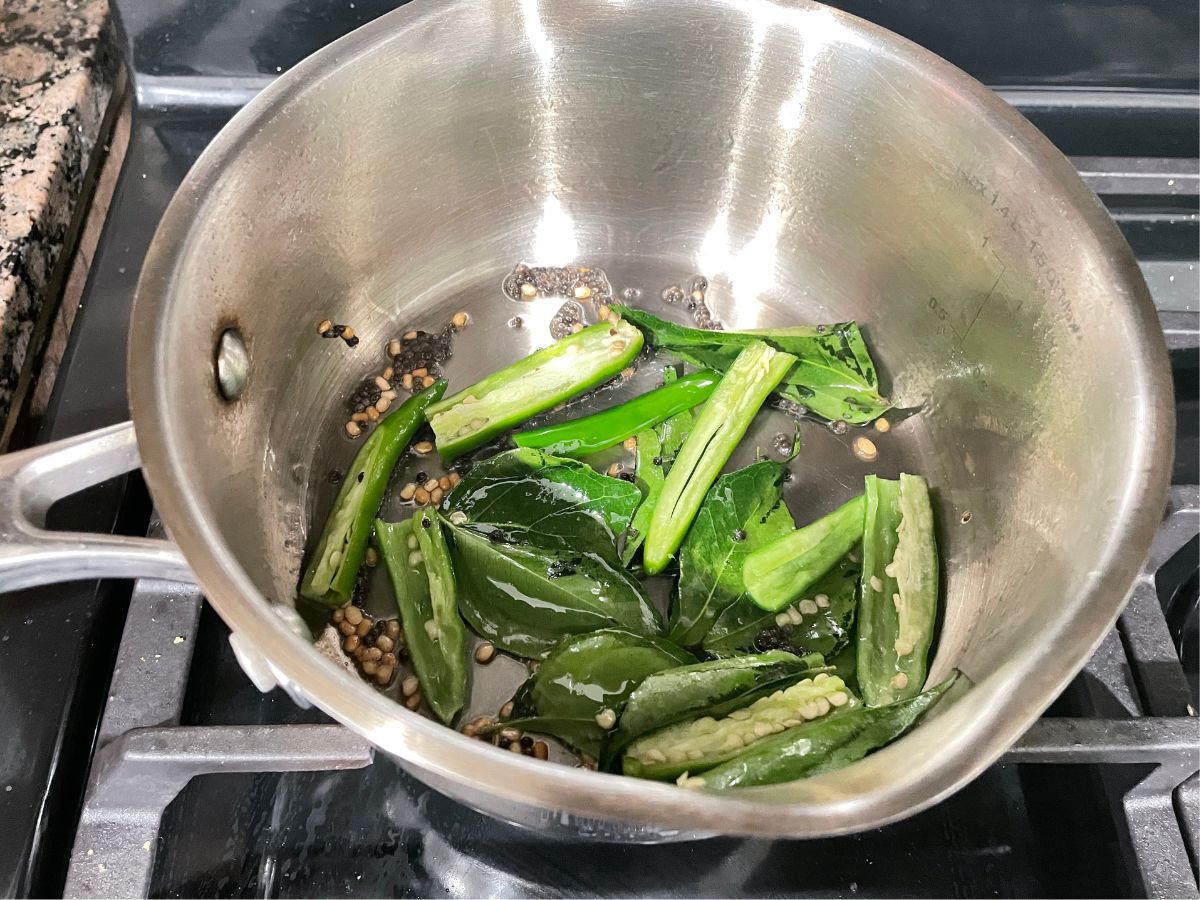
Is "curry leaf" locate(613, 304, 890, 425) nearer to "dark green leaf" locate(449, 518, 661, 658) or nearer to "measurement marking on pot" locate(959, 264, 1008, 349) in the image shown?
"measurement marking on pot" locate(959, 264, 1008, 349)

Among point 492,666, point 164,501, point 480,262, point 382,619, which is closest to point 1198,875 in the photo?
point 492,666

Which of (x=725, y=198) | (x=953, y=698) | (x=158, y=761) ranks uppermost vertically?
(x=725, y=198)

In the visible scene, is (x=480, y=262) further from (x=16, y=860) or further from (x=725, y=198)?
(x=16, y=860)

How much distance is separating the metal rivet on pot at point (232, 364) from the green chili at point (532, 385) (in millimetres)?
228

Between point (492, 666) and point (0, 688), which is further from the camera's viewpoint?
point (492, 666)

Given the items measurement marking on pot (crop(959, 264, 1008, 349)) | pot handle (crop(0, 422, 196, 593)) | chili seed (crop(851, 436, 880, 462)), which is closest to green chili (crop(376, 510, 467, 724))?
pot handle (crop(0, 422, 196, 593))

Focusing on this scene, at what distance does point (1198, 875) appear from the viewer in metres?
0.72

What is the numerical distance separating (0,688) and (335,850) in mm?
325

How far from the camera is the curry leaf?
1.04 metres

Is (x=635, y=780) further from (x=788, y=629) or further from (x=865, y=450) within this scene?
(x=865, y=450)

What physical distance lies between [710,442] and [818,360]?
186mm

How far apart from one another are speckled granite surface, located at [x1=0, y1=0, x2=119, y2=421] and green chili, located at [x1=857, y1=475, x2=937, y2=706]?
89cm

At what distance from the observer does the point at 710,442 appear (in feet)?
3.22

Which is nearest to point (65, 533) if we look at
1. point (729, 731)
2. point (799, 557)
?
point (729, 731)
